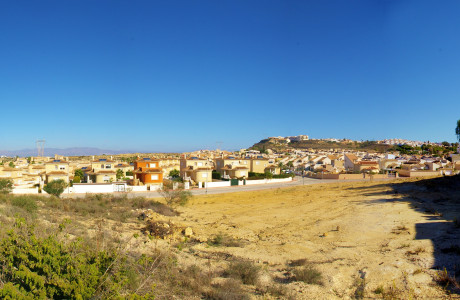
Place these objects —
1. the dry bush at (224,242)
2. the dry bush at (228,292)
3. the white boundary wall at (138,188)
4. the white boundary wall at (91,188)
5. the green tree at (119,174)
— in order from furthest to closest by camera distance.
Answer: the green tree at (119,174), the white boundary wall at (138,188), the white boundary wall at (91,188), the dry bush at (224,242), the dry bush at (228,292)

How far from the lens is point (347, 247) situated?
41.5 ft

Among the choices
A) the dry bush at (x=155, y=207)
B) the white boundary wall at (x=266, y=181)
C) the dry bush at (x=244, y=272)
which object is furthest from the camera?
the white boundary wall at (x=266, y=181)

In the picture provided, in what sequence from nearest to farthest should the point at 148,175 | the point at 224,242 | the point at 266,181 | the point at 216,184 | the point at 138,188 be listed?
the point at 224,242 → the point at 138,188 → the point at 148,175 → the point at 216,184 → the point at 266,181

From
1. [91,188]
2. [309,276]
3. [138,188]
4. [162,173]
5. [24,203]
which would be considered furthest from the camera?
[162,173]

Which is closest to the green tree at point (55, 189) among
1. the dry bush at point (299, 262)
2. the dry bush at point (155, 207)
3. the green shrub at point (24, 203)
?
the dry bush at point (155, 207)

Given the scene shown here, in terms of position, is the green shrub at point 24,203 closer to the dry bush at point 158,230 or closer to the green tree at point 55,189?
the dry bush at point 158,230

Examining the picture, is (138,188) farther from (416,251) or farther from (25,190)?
(416,251)

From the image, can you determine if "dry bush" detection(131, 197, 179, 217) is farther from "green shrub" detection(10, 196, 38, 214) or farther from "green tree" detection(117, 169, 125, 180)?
"green tree" detection(117, 169, 125, 180)

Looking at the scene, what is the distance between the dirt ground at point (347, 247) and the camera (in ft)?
26.6

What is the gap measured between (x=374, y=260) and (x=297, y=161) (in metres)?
86.9

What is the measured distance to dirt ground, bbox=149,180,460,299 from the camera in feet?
26.6

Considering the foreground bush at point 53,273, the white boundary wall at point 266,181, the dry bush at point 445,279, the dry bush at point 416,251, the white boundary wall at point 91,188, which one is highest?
the foreground bush at point 53,273

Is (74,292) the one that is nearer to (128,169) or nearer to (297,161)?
(128,169)

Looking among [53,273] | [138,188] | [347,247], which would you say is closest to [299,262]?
[347,247]
